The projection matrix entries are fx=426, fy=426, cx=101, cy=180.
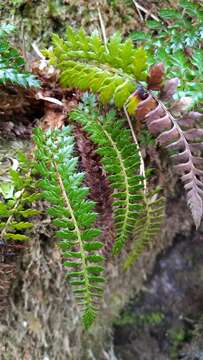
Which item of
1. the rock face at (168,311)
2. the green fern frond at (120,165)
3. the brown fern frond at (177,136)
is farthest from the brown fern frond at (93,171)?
the rock face at (168,311)

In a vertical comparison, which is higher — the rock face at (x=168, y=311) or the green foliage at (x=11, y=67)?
the green foliage at (x=11, y=67)

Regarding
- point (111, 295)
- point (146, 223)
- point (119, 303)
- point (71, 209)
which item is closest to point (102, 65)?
point (71, 209)

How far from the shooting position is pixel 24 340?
5.96 feet

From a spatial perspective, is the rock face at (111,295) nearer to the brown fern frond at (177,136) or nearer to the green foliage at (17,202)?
the green foliage at (17,202)

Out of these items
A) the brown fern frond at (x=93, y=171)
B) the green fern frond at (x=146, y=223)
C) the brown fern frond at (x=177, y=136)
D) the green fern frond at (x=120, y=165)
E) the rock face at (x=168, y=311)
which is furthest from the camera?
the rock face at (x=168, y=311)

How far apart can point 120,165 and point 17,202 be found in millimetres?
404

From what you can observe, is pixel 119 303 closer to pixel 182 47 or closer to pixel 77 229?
pixel 77 229

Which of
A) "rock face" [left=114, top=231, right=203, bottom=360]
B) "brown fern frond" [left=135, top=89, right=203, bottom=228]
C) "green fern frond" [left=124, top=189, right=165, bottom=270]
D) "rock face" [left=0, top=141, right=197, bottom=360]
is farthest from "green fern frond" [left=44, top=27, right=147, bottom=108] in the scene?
"rock face" [left=114, top=231, right=203, bottom=360]

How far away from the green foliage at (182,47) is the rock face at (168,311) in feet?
3.98

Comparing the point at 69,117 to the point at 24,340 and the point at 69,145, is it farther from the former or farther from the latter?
the point at 24,340

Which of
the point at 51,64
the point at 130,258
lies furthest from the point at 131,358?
the point at 51,64

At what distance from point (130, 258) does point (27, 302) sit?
0.51 m

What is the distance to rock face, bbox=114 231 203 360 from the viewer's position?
2428 mm

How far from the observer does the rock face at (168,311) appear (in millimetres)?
2428
